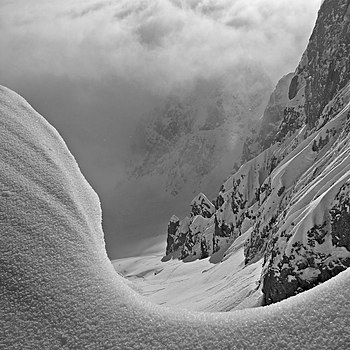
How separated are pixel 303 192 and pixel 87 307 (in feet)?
146

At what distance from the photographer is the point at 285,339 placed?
11.0ft

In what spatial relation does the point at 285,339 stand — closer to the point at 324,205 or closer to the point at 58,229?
the point at 58,229

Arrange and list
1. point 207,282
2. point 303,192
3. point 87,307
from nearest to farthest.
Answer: point 87,307 → point 303,192 → point 207,282

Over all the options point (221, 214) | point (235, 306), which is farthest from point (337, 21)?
point (235, 306)

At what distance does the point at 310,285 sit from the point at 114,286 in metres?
34.8

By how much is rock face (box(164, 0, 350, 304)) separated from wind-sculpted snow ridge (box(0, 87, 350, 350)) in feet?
108

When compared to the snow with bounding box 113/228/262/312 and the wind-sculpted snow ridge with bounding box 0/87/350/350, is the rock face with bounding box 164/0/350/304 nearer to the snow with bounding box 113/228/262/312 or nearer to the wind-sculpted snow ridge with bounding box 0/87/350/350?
the snow with bounding box 113/228/262/312

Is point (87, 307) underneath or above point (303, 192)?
underneath

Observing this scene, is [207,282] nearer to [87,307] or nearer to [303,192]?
[303,192]

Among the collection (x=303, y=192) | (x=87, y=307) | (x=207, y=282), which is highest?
(x=303, y=192)

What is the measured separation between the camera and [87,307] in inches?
147

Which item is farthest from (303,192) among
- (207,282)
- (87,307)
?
(87,307)

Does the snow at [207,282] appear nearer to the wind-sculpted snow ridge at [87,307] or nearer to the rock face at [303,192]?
the rock face at [303,192]

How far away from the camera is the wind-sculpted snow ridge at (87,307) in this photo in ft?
11.3
